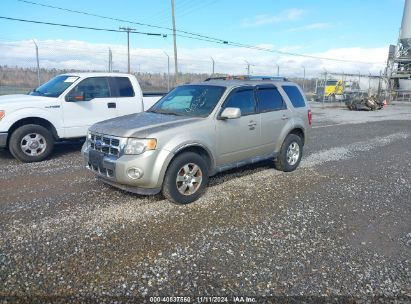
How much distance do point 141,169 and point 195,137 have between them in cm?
93

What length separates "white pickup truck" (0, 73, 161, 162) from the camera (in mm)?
6922

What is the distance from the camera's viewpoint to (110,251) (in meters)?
3.54

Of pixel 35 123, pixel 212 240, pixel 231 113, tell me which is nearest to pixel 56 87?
pixel 35 123

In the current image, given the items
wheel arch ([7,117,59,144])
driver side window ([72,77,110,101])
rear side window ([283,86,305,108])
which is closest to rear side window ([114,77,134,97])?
driver side window ([72,77,110,101])

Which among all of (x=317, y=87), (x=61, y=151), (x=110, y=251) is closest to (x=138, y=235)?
(x=110, y=251)

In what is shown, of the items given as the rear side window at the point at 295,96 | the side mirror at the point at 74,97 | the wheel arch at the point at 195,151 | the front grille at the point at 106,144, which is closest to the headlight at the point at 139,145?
the front grille at the point at 106,144

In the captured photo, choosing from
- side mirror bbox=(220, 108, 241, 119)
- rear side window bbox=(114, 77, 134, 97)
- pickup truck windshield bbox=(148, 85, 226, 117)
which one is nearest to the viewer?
side mirror bbox=(220, 108, 241, 119)

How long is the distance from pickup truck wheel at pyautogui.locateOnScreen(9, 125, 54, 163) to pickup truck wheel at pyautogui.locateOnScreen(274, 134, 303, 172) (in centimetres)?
496

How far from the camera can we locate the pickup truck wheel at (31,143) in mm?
6910

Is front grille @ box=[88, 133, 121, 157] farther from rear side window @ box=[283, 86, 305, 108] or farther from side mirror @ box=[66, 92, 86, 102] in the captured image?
rear side window @ box=[283, 86, 305, 108]

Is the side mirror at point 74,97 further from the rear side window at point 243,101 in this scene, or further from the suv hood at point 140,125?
the rear side window at point 243,101

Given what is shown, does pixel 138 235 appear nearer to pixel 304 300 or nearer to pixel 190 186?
pixel 190 186

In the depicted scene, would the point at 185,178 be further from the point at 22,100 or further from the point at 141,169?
the point at 22,100

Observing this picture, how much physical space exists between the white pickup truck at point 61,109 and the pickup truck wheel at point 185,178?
3.93 meters
